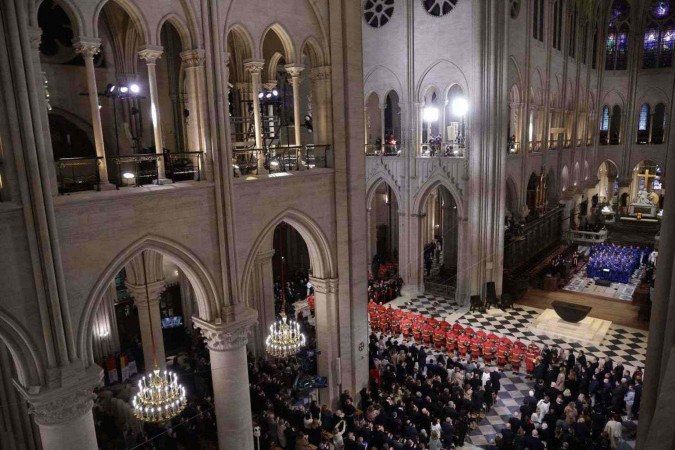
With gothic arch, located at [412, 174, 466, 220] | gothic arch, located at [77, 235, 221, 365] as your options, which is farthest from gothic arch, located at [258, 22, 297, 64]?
gothic arch, located at [412, 174, 466, 220]

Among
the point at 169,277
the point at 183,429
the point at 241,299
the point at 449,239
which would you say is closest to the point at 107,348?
the point at 169,277

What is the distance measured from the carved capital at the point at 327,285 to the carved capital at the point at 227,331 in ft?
9.45

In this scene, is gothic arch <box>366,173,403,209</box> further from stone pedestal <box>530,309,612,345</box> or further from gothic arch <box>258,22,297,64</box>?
gothic arch <box>258,22,297,64</box>

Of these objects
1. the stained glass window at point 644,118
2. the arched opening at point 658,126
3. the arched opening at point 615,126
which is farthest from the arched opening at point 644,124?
the arched opening at point 615,126

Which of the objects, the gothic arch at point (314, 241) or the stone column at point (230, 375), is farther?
the gothic arch at point (314, 241)

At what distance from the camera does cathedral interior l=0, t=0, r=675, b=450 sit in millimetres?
8094

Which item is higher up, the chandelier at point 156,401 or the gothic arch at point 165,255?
the gothic arch at point 165,255

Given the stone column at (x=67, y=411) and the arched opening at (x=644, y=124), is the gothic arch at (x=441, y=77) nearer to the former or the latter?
the stone column at (x=67, y=411)

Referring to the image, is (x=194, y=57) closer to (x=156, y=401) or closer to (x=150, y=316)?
(x=156, y=401)

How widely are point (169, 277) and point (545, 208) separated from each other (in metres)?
23.9

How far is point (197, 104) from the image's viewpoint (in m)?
9.94

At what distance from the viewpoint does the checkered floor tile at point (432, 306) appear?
2197 centimetres

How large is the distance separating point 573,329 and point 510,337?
8.87ft

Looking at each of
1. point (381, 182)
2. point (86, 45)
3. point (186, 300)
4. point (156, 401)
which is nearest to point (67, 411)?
point (156, 401)
